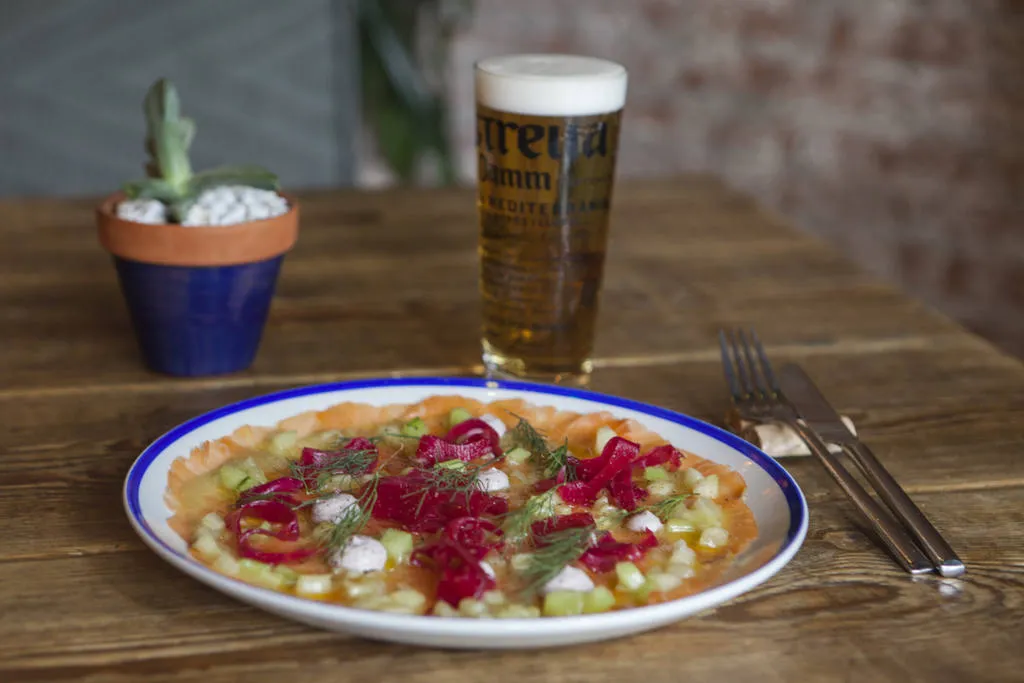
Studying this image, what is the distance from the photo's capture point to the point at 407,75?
3.11 meters

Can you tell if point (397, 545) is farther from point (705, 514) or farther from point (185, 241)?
point (185, 241)

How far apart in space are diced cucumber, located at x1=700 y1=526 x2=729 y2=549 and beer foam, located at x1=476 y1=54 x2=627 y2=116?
398 millimetres

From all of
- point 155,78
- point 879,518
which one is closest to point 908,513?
point 879,518

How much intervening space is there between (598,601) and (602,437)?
23 centimetres

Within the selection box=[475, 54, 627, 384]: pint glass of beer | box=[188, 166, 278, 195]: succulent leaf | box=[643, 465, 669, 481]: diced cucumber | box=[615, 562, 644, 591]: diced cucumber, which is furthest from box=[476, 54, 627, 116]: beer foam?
box=[615, 562, 644, 591]: diced cucumber

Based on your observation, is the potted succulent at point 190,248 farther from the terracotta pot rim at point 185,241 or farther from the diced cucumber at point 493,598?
the diced cucumber at point 493,598

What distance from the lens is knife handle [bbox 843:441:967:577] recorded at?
0.72 m

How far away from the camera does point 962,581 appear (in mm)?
715

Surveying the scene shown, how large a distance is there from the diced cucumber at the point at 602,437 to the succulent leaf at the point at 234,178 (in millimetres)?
413

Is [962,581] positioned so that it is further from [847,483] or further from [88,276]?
[88,276]

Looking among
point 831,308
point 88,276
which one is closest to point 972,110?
point 831,308

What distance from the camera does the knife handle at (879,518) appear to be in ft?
2.38

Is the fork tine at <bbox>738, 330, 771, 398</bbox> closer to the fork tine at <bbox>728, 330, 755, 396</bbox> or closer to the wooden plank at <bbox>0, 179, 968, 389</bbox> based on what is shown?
the fork tine at <bbox>728, 330, 755, 396</bbox>

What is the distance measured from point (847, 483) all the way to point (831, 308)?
1.73ft
